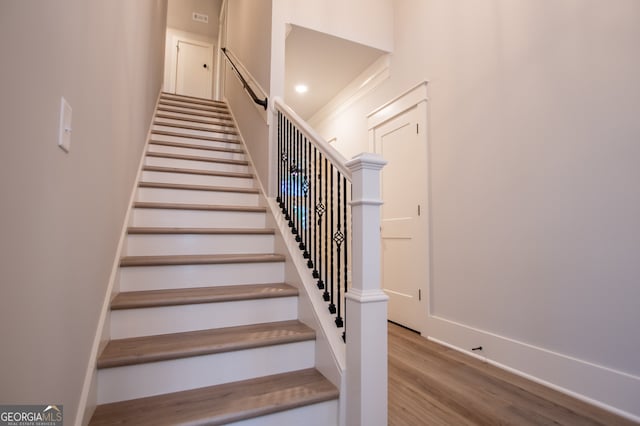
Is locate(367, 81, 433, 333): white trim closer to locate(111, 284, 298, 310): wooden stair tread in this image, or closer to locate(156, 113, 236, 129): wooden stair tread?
locate(111, 284, 298, 310): wooden stair tread

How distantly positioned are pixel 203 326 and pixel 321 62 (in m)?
3.04

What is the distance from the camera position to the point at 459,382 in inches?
75.2

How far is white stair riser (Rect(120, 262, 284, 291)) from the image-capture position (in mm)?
1740

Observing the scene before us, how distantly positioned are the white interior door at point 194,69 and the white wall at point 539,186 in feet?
16.6

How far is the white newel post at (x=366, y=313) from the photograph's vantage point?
50.3 inches

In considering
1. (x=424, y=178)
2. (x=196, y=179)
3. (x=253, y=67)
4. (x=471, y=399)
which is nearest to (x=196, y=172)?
(x=196, y=179)

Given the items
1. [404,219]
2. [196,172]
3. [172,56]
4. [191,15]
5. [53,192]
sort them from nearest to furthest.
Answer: [53,192] → [196,172] → [404,219] → [191,15] → [172,56]

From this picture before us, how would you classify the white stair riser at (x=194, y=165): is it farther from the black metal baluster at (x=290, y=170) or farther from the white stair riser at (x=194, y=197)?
the black metal baluster at (x=290, y=170)

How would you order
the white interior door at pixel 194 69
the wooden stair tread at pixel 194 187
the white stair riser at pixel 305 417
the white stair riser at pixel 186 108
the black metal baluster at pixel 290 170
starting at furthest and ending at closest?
1. the white interior door at pixel 194 69
2. the white stair riser at pixel 186 108
3. the wooden stair tread at pixel 194 187
4. the black metal baluster at pixel 290 170
5. the white stair riser at pixel 305 417

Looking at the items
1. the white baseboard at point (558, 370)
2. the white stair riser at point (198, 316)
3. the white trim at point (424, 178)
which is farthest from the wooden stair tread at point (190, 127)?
the white baseboard at point (558, 370)

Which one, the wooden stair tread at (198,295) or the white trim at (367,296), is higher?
the white trim at (367,296)

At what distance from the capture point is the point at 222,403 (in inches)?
50.3

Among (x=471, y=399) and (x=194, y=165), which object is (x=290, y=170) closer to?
(x=194, y=165)

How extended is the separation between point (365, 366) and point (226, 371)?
2.09 ft
